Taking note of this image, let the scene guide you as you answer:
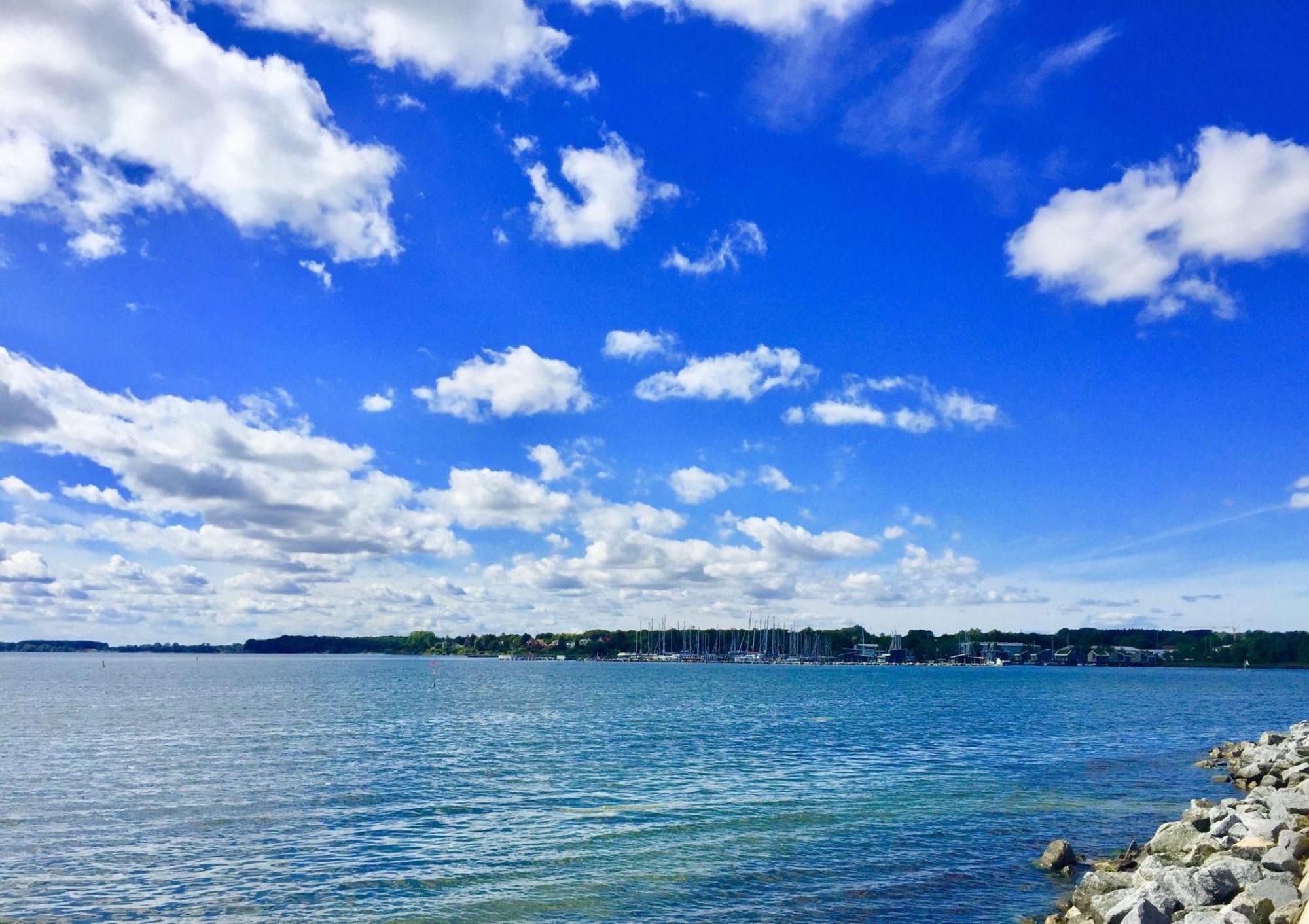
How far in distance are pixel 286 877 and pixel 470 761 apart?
991 inches

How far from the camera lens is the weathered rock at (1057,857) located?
2831cm

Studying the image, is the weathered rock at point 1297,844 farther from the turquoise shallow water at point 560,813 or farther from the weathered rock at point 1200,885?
the turquoise shallow water at point 560,813

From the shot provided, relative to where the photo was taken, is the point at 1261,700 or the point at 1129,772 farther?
the point at 1261,700

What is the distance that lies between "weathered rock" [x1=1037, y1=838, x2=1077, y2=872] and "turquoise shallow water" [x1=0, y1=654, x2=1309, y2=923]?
828 mm

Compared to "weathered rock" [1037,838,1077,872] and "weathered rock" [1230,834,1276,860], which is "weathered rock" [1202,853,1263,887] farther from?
"weathered rock" [1037,838,1077,872]

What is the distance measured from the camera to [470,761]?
51188 mm

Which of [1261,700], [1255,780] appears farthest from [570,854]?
[1261,700]

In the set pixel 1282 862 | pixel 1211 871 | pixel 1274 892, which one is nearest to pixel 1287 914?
pixel 1274 892

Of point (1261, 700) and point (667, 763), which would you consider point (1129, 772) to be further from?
point (1261, 700)

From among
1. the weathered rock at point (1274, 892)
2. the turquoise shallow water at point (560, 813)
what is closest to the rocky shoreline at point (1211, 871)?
the weathered rock at point (1274, 892)

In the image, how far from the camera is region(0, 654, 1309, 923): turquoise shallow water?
24.9 m

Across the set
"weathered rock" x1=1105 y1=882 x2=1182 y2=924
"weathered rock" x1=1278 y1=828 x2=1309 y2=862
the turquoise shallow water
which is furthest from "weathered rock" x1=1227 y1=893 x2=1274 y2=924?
the turquoise shallow water

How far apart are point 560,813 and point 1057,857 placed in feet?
59.6

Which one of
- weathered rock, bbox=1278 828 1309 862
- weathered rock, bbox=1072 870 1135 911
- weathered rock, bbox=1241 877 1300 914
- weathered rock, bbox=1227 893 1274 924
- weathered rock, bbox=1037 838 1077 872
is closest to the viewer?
weathered rock, bbox=1227 893 1274 924
